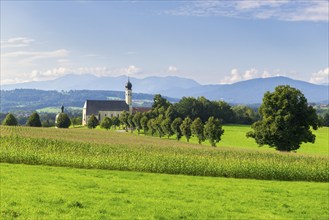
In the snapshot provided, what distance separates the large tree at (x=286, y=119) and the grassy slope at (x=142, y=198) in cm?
2664

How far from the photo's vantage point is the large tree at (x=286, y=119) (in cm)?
5678

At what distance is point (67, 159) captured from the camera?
120 feet

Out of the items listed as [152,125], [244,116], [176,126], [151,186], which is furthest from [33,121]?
[151,186]

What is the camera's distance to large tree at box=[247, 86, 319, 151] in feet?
186

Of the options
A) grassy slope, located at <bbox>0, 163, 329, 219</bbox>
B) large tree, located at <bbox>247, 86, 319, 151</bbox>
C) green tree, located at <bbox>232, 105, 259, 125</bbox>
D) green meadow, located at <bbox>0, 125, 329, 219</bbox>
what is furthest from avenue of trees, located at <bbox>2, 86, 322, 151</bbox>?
grassy slope, located at <bbox>0, 163, 329, 219</bbox>

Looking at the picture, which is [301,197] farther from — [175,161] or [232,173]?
[175,161]

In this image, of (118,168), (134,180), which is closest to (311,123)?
(118,168)

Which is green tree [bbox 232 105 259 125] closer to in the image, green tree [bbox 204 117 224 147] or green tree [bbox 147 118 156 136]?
green tree [bbox 147 118 156 136]

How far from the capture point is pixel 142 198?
21344mm

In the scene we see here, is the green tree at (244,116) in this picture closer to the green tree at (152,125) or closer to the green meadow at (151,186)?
the green tree at (152,125)

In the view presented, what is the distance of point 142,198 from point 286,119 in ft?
128

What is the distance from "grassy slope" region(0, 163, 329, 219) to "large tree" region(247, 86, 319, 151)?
87.4 ft

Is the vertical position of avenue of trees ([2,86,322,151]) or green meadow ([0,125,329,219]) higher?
avenue of trees ([2,86,322,151])

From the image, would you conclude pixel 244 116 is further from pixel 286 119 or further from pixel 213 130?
pixel 286 119
